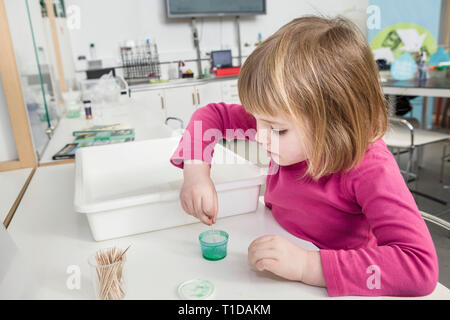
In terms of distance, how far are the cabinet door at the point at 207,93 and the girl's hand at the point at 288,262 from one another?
3.35m

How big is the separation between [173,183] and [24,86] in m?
0.70

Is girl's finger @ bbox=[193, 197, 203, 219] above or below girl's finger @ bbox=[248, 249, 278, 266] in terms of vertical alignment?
above

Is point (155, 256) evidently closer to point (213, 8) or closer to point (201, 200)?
point (201, 200)

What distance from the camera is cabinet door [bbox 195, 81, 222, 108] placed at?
12.5 ft

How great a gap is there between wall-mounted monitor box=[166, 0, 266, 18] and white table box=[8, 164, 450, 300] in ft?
11.6

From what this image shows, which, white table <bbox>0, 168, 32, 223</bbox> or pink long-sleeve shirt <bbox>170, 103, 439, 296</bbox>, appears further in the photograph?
white table <bbox>0, 168, 32, 223</bbox>

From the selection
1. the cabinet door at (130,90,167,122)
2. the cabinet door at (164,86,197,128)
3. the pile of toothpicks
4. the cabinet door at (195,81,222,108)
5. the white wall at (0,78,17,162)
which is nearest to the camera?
the pile of toothpicks

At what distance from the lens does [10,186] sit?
0.94m

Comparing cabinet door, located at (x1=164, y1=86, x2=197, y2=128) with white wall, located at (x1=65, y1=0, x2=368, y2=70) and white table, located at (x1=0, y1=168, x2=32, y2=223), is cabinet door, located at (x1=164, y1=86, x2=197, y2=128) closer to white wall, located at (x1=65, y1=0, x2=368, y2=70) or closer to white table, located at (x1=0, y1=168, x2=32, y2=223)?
white wall, located at (x1=65, y1=0, x2=368, y2=70)

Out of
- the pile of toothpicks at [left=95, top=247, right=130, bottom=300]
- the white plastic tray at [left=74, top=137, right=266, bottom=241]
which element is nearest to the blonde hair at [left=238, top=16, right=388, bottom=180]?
the white plastic tray at [left=74, top=137, right=266, bottom=241]

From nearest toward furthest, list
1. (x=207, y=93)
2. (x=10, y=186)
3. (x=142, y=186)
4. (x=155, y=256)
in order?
(x=155, y=256) < (x=142, y=186) < (x=10, y=186) < (x=207, y=93)

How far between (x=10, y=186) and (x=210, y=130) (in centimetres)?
55

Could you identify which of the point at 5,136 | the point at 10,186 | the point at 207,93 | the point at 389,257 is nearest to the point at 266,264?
the point at 389,257

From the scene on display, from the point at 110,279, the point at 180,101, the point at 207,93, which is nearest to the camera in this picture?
the point at 110,279
